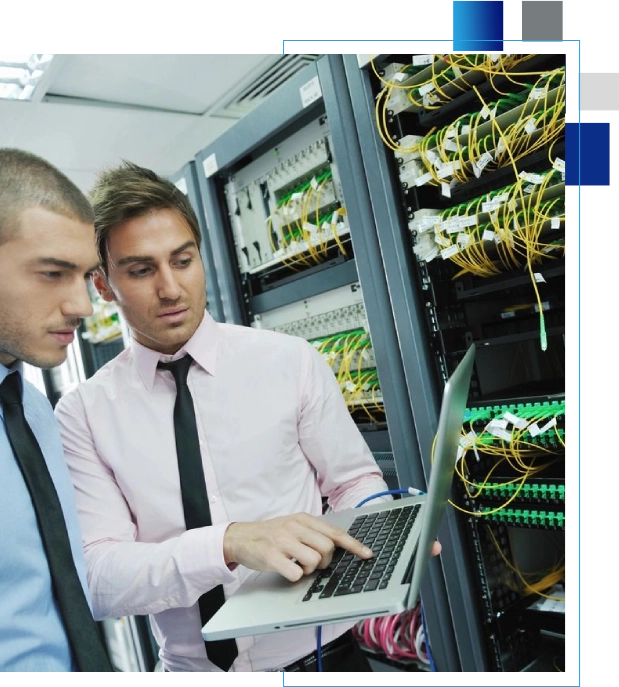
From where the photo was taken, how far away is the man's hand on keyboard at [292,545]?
0.83 meters

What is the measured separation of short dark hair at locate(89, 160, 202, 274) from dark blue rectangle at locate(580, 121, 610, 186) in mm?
744

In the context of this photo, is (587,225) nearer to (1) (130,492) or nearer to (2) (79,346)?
(1) (130,492)

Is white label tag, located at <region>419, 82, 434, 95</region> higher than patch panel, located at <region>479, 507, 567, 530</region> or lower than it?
higher

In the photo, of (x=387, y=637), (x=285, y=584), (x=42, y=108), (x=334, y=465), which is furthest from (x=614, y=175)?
(x=42, y=108)

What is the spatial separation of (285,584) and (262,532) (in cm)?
9

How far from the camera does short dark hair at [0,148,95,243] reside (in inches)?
35.1

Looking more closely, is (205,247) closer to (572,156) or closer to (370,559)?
(572,156)

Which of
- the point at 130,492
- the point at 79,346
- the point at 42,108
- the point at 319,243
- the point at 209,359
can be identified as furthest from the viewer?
the point at 79,346

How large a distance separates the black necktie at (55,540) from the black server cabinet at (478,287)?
89 centimetres

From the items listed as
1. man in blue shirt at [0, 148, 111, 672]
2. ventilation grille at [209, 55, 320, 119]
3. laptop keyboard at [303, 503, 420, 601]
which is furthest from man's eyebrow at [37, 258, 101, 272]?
ventilation grille at [209, 55, 320, 119]

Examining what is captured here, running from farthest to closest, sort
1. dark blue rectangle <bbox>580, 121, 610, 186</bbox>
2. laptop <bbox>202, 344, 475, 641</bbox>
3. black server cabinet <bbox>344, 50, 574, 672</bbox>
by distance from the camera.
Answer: black server cabinet <bbox>344, 50, 574, 672</bbox> → dark blue rectangle <bbox>580, 121, 610, 186</bbox> → laptop <bbox>202, 344, 475, 641</bbox>

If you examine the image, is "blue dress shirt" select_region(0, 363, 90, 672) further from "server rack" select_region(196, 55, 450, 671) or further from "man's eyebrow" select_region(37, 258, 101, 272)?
"server rack" select_region(196, 55, 450, 671)

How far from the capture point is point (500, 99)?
55.3 inches

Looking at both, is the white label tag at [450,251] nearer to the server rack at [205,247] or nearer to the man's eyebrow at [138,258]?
the man's eyebrow at [138,258]
